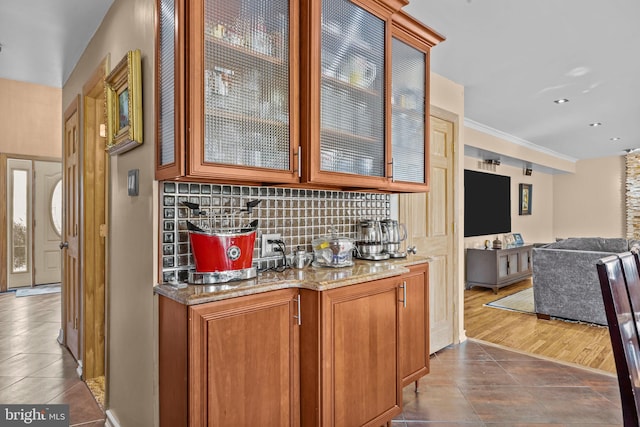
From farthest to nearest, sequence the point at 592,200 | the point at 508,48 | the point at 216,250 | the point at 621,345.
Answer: the point at 592,200 → the point at 508,48 → the point at 216,250 → the point at 621,345

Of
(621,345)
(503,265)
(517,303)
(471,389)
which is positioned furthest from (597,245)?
(621,345)

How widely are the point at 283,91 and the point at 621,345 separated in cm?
155

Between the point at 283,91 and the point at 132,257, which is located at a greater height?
the point at 283,91

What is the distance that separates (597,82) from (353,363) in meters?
3.63

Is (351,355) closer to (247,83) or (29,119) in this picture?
(247,83)

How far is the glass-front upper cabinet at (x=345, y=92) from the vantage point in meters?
1.84

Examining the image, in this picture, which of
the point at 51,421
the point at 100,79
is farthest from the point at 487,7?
the point at 51,421

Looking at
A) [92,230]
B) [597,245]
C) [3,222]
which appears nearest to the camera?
[92,230]

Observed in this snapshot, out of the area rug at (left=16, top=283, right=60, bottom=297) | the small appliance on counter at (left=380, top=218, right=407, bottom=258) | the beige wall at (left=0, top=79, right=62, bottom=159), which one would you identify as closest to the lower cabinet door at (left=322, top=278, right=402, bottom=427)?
the small appliance on counter at (left=380, top=218, right=407, bottom=258)

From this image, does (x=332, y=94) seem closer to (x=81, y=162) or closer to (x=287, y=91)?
(x=287, y=91)

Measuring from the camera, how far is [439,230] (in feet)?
11.6

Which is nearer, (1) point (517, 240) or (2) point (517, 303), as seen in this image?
(2) point (517, 303)

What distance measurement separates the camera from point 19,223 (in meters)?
5.66

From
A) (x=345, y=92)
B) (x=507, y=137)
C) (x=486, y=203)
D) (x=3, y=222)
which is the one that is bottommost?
(x=3, y=222)
